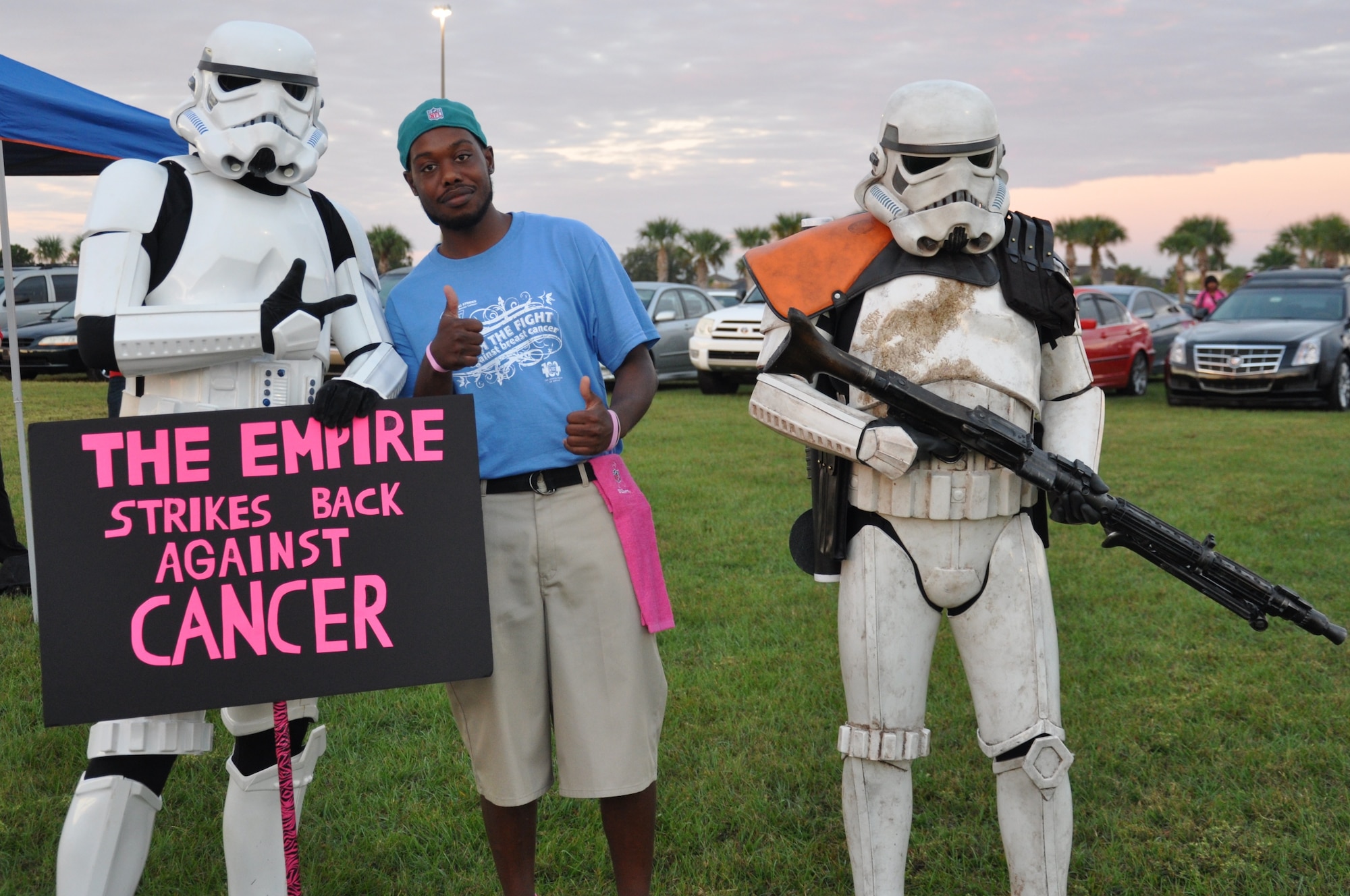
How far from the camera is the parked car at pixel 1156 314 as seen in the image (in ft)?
56.3

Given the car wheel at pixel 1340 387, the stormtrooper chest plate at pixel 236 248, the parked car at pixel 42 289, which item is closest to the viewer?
the stormtrooper chest plate at pixel 236 248

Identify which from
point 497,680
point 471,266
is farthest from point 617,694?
point 471,266

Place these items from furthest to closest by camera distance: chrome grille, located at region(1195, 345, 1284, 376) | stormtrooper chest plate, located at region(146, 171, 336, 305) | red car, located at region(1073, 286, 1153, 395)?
red car, located at region(1073, 286, 1153, 395) < chrome grille, located at region(1195, 345, 1284, 376) < stormtrooper chest plate, located at region(146, 171, 336, 305)

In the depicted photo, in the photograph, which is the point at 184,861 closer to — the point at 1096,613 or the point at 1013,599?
the point at 1013,599

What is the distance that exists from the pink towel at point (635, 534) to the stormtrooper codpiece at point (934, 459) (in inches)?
16.2

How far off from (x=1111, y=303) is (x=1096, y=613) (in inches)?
422

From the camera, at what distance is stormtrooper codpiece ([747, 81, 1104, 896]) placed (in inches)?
104

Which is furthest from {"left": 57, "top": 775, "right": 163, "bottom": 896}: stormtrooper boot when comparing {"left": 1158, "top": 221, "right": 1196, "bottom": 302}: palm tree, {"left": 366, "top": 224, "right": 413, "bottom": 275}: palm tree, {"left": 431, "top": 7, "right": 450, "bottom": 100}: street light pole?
{"left": 1158, "top": 221, "right": 1196, "bottom": 302}: palm tree

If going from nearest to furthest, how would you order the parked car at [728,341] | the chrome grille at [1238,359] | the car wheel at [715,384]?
the chrome grille at [1238,359] → the parked car at [728,341] → the car wheel at [715,384]

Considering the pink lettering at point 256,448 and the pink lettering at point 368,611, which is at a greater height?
the pink lettering at point 256,448

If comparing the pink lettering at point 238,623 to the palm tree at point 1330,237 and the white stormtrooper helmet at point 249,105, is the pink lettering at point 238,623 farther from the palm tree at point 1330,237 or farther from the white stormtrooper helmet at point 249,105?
the palm tree at point 1330,237

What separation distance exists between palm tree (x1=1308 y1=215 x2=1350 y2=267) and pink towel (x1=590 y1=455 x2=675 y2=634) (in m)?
48.8

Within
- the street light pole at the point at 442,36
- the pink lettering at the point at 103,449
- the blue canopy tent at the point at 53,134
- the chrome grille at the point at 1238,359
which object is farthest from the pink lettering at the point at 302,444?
the street light pole at the point at 442,36

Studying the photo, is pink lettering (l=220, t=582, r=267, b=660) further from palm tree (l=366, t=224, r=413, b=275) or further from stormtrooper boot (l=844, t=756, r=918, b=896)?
palm tree (l=366, t=224, r=413, b=275)
